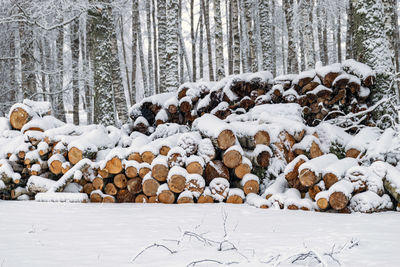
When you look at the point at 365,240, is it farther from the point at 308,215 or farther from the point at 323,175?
the point at 323,175

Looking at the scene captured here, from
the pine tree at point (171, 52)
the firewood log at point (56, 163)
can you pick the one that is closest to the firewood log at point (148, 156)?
the firewood log at point (56, 163)

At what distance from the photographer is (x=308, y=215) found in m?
3.83

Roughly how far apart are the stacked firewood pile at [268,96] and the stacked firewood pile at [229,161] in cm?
3

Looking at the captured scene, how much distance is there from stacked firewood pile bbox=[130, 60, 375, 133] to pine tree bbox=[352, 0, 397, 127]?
15 centimetres

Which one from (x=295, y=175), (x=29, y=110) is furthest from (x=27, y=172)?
(x=295, y=175)

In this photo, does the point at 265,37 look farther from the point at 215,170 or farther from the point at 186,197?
the point at 186,197

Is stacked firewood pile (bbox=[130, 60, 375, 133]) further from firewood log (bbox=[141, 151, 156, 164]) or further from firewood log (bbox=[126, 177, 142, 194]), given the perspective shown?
firewood log (bbox=[126, 177, 142, 194])

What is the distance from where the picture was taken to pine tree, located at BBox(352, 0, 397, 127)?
547 centimetres

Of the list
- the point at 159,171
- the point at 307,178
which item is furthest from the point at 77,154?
the point at 307,178

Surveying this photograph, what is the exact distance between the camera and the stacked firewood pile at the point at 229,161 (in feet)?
13.7

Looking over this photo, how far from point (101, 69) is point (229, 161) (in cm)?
469

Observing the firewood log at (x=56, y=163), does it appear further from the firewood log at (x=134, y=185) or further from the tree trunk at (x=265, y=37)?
the tree trunk at (x=265, y=37)

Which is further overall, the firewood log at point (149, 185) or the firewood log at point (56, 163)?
the firewood log at point (56, 163)

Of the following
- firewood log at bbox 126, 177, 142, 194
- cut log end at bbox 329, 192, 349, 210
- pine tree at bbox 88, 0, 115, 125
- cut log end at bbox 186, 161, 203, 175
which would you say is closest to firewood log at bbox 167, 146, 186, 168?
cut log end at bbox 186, 161, 203, 175
